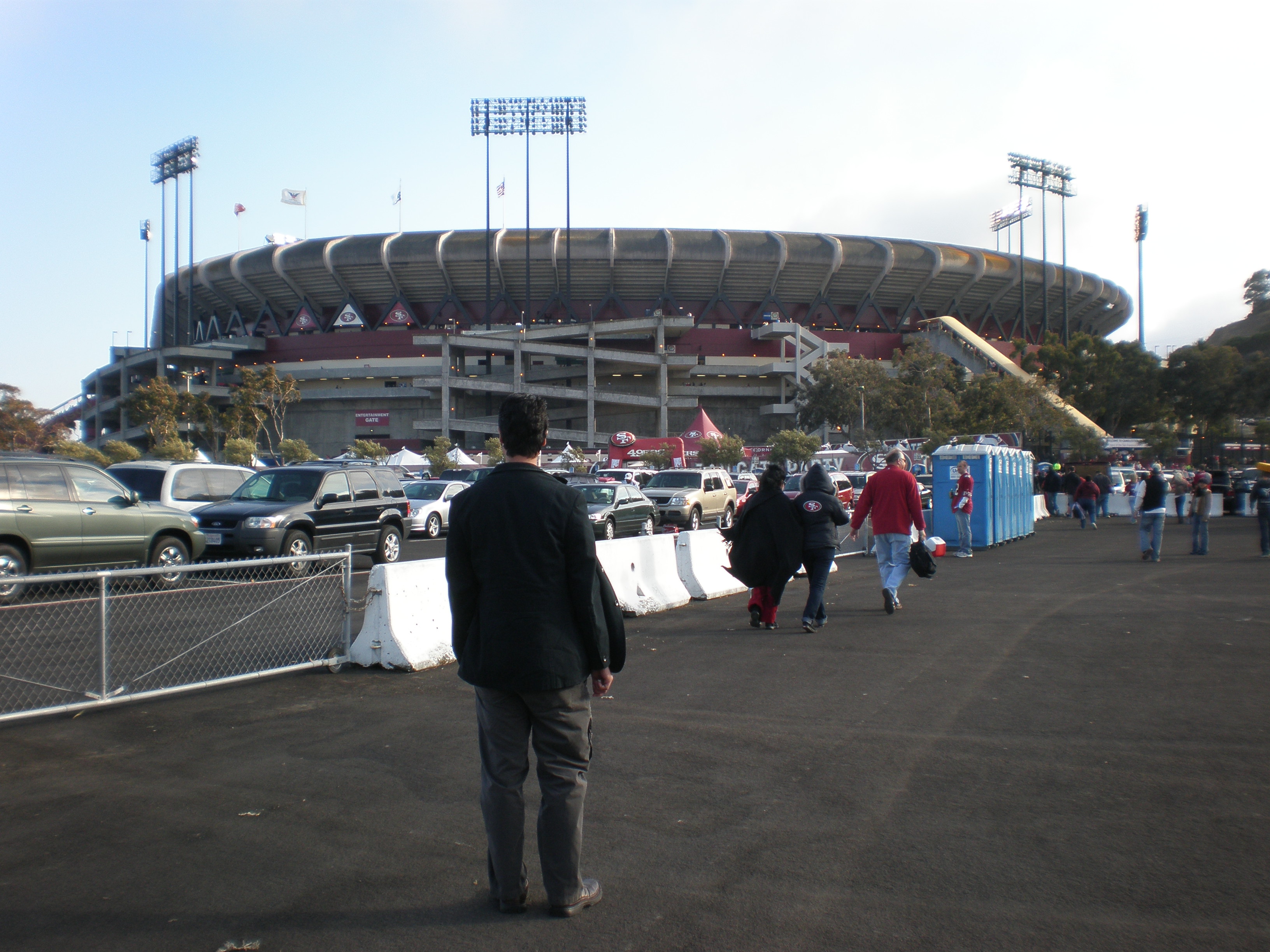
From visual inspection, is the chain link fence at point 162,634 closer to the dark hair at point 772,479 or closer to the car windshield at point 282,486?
the dark hair at point 772,479

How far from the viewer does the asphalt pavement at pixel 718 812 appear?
10.4 ft

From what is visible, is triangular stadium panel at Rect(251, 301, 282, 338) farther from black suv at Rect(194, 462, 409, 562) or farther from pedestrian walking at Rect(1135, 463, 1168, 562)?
pedestrian walking at Rect(1135, 463, 1168, 562)

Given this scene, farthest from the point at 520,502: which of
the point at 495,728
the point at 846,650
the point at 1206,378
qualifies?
the point at 1206,378

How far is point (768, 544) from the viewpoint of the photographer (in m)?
9.00

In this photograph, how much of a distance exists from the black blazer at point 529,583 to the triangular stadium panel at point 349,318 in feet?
234

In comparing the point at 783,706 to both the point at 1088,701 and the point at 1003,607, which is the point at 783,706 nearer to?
the point at 1088,701

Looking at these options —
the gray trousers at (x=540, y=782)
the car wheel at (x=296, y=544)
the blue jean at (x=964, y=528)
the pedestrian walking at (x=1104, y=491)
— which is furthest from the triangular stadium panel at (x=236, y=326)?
the gray trousers at (x=540, y=782)

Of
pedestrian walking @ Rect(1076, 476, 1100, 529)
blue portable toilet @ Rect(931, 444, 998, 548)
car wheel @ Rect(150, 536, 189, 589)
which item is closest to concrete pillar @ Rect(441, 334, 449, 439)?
pedestrian walking @ Rect(1076, 476, 1100, 529)

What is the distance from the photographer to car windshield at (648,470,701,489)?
86.3ft

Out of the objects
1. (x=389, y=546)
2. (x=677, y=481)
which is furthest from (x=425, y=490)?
(x=389, y=546)

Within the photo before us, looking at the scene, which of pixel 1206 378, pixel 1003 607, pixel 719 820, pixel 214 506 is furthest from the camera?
pixel 1206 378

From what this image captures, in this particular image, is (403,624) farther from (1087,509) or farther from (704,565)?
(1087,509)

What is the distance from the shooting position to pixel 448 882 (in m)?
3.50

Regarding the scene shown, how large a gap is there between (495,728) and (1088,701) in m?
4.79
